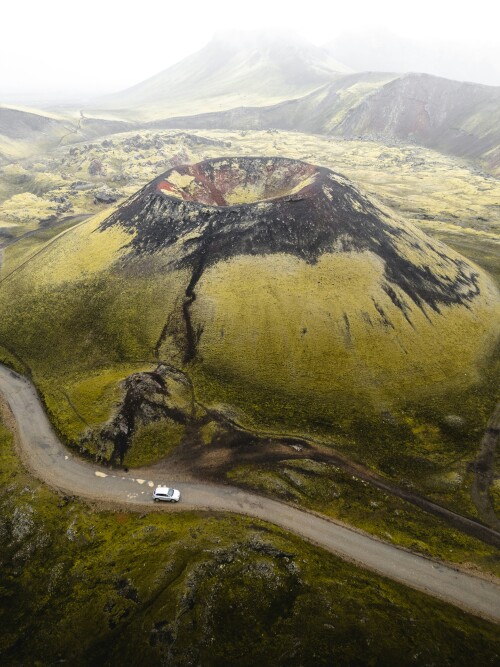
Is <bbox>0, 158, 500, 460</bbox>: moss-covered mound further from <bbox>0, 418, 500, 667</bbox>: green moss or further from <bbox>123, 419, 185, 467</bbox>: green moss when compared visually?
<bbox>0, 418, 500, 667</bbox>: green moss

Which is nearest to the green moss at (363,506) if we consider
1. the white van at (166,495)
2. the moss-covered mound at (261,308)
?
the white van at (166,495)

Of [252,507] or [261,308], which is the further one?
[261,308]

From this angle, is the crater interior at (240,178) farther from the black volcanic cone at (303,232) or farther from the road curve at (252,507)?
the road curve at (252,507)

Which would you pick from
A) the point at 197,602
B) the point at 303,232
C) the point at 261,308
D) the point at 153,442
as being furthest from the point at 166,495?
the point at 303,232

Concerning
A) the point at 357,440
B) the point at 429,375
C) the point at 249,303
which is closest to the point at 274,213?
the point at 249,303

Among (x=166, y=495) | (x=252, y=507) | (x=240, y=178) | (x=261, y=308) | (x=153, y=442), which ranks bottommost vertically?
(x=252, y=507)

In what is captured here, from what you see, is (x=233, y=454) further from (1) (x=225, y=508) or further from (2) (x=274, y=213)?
(2) (x=274, y=213)

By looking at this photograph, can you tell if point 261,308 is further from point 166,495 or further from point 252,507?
point 166,495
